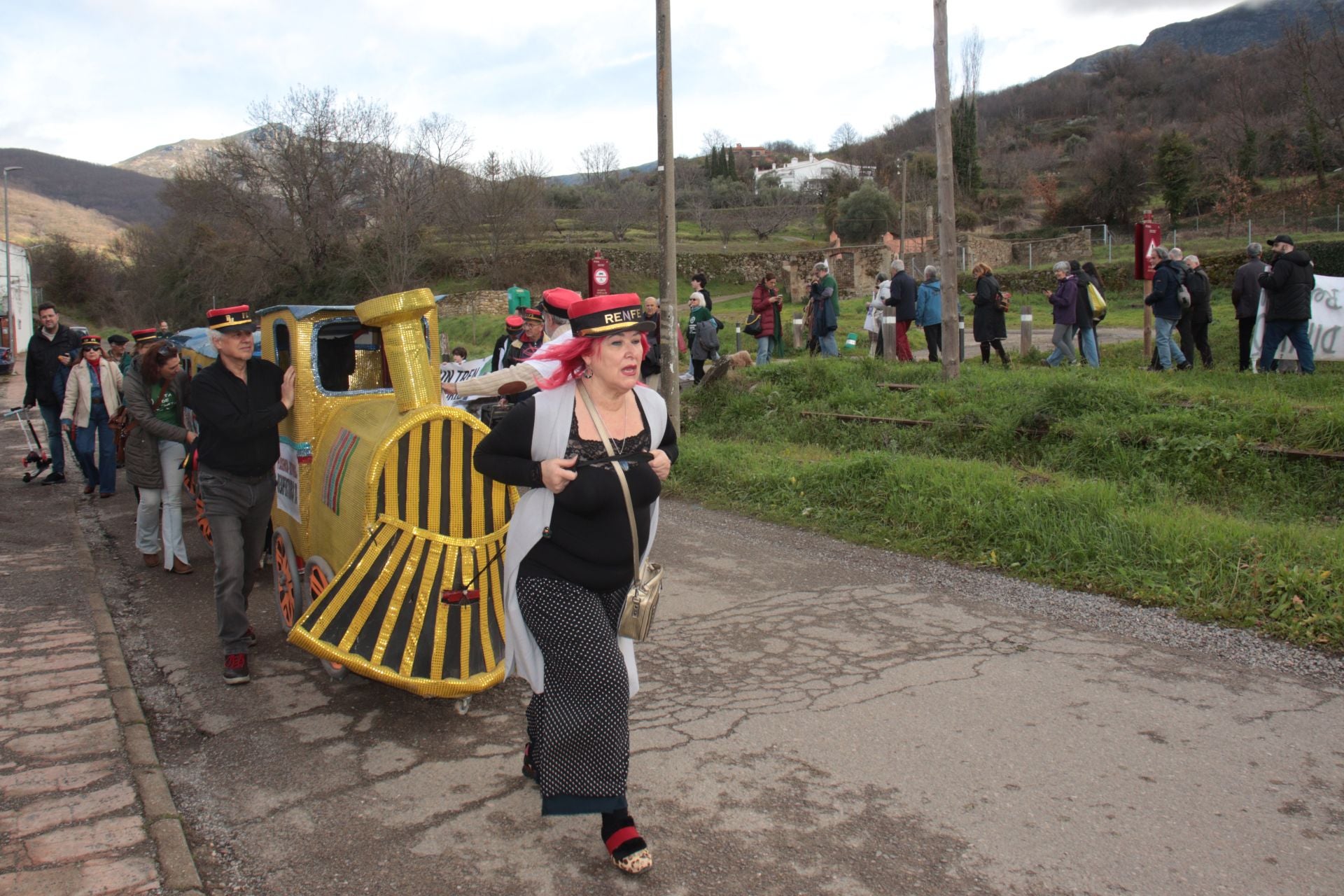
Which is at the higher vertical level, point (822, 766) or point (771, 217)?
point (771, 217)

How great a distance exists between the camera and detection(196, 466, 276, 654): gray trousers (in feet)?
17.1

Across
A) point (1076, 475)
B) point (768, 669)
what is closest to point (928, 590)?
point (768, 669)

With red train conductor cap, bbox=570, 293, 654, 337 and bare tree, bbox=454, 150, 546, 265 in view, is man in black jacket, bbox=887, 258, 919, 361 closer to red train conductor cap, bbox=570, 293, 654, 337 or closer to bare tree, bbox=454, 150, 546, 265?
red train conductor cap, bbox=570, 293, 654, 337

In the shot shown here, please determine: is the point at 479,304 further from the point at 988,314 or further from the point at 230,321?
the point at 230,321

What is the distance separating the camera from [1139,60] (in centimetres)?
12112

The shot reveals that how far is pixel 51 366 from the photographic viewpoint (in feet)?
39.5

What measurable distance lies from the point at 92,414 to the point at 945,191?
10320 millimetres

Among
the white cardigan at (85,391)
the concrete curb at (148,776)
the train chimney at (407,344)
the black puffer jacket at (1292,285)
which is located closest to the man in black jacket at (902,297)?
the black puffer jacket at (1292,285)

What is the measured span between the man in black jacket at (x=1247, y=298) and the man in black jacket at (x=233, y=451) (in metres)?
11.7

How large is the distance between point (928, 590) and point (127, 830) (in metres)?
4.68

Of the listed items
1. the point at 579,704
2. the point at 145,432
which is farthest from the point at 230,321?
the point at 579,704

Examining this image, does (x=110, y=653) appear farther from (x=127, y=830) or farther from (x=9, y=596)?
(x=127, y=830)

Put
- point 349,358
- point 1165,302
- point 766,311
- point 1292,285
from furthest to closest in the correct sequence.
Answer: point 766,311, point 1165,302, point 1292,285, point 349,358

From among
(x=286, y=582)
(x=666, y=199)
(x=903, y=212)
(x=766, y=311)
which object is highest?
(x=903, y=212)
